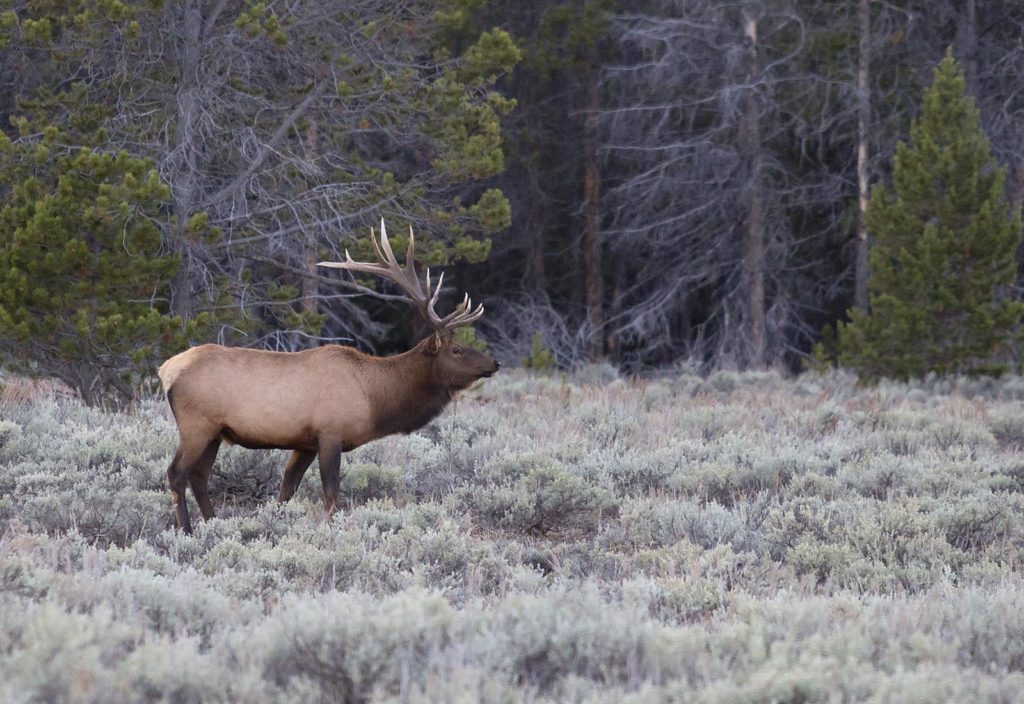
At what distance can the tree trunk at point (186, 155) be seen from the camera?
12.5 m

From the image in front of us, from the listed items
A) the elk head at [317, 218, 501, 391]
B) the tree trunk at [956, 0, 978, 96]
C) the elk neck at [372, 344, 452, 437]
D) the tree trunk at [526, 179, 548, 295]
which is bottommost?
the tree trunk at [526, 179, 548, 295]

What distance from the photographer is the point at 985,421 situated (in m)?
12.0

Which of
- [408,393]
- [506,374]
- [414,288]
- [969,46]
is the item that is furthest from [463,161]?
[969,46]

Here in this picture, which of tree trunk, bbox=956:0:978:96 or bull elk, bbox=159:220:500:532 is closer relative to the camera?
bull elk, bbox=159:220:500:532

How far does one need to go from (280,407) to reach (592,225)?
1866cm

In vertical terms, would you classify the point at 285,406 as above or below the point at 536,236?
above

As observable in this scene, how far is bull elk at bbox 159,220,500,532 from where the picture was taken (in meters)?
7.39

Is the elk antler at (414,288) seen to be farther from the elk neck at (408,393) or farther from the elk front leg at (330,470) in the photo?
the elk front leg at (330,470)

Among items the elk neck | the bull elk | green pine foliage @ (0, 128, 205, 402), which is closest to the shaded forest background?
green pine foliage @ (0, 128, 205, 402)

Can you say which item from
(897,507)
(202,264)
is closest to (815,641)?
(897,507)

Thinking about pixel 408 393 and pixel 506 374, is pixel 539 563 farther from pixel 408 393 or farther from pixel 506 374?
pixel 506 374

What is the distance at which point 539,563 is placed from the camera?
666 cm

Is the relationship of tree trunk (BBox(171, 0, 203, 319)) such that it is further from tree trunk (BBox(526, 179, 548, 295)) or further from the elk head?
tree trunk (BBox(526, 179, 548, 295))

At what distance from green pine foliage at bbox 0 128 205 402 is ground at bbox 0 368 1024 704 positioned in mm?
581
